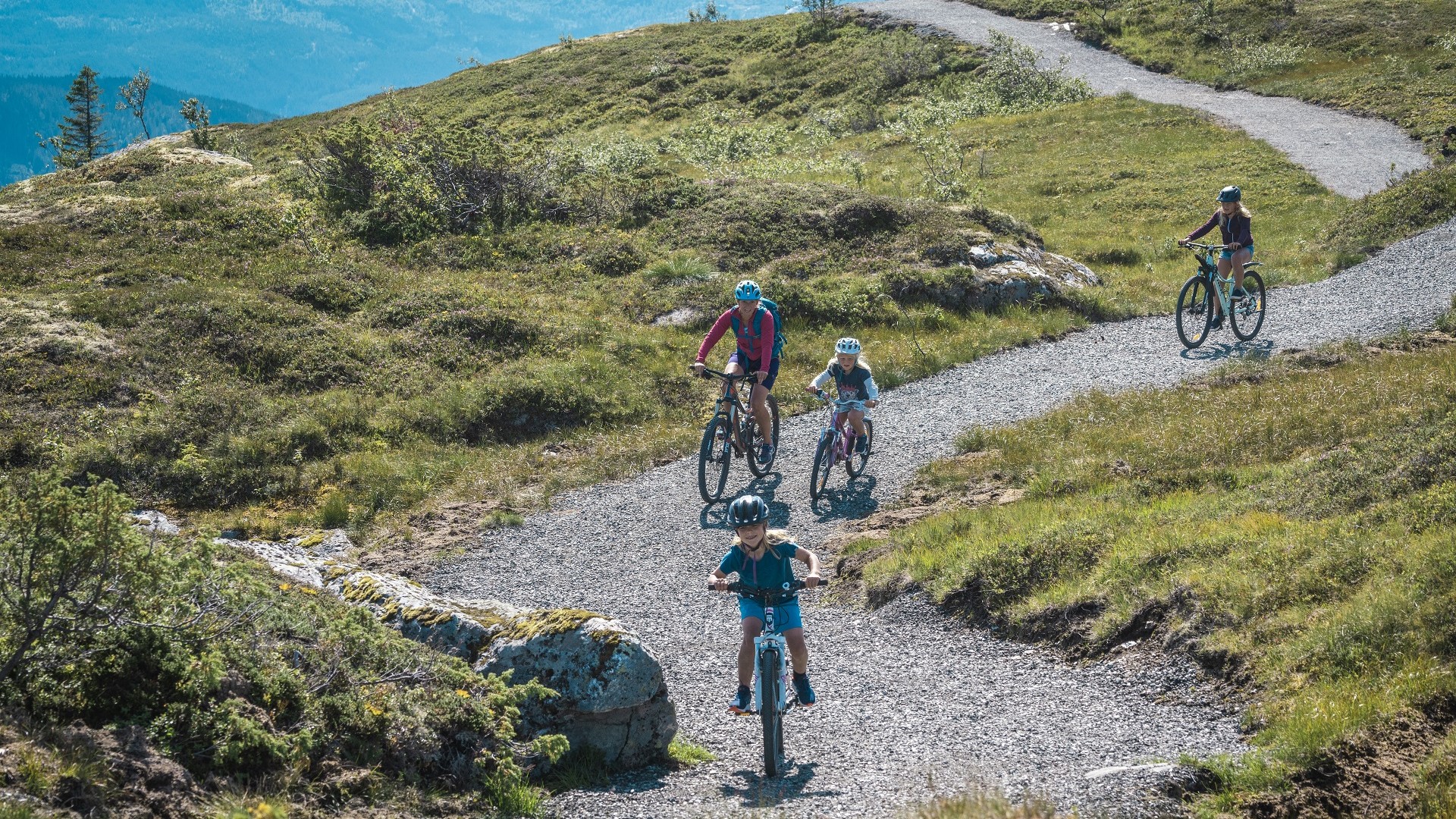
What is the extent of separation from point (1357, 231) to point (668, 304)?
18.8 meters

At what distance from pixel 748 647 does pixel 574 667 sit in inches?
55.0

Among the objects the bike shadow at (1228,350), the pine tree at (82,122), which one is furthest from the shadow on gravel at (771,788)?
the pine tree at (82,122)

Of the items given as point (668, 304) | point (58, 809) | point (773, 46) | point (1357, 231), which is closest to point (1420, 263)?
point (1357, 231)

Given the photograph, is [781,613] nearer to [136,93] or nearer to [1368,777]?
[1368,777]

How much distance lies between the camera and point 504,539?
49.1 feet

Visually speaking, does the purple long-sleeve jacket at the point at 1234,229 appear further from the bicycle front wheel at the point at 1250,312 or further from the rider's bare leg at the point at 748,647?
the rider's bare leg at the point at 748,647

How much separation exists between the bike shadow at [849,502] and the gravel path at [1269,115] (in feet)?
83.0

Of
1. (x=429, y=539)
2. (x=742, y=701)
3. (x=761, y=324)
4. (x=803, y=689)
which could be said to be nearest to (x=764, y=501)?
(x=761, y=324)

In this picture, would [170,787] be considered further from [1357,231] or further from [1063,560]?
[1357,231]

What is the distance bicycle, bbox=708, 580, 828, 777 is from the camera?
7562 mm

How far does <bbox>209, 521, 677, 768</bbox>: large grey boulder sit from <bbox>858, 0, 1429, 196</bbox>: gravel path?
3281 centimetres

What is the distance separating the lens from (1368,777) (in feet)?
20.3

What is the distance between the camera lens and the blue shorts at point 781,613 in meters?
8.05

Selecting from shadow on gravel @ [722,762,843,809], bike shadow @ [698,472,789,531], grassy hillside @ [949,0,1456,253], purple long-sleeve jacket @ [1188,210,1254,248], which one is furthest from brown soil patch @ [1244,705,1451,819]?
grassy hillside @ [949,0,1456,253]
